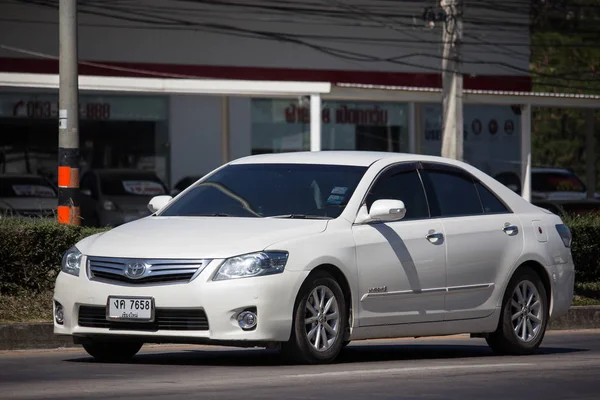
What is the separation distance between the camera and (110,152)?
124ft

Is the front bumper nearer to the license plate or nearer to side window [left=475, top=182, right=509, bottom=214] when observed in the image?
the license plate

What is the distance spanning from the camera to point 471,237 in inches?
440

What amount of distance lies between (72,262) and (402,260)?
7.82 feet

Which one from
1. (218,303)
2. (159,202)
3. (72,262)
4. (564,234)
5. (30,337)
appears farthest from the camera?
(30,337)

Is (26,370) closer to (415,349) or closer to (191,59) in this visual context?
(415,349)

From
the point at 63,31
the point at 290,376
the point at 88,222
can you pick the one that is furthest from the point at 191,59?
the point at 290,376

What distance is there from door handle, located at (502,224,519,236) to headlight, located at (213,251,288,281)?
2617 millimetres

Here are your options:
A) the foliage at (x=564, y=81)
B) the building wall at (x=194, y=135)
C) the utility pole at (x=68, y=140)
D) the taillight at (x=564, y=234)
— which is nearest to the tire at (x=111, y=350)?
the taillight at (x=564, y=234)

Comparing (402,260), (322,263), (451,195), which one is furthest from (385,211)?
A: (451,195)

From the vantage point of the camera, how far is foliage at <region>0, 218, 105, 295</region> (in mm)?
13680

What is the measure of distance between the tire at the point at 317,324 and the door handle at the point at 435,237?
1.05 m

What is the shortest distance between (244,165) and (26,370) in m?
2.44

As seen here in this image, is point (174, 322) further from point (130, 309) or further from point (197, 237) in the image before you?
point (197, 237)

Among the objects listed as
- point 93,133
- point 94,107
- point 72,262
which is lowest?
point 93,133
